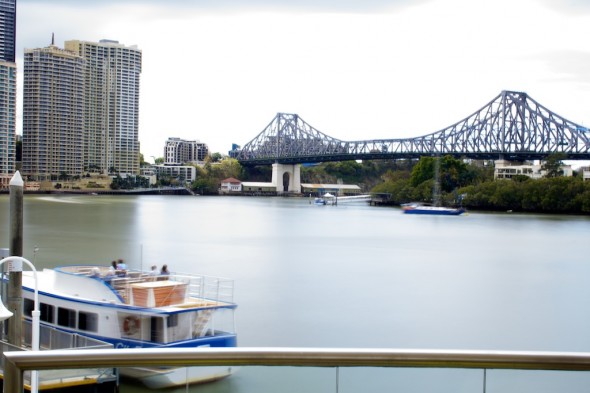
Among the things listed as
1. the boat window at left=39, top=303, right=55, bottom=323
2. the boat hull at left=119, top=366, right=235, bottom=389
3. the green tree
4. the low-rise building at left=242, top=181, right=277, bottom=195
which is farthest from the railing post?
the green tree

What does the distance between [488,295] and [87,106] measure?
11791cm

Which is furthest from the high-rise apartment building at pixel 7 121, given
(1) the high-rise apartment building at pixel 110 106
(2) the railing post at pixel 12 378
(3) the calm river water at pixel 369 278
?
(2) the railing post at pixel 12 378

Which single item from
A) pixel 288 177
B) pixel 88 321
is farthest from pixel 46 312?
pixel 288 177

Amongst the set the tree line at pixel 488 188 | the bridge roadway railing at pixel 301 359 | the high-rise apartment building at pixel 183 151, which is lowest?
the bridge roadway railing at pixel 301 359

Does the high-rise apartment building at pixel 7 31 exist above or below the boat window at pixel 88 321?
above

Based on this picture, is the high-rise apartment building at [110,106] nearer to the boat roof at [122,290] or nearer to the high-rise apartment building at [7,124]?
the high-rise apartment building at [7,124]

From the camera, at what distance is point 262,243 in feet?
123

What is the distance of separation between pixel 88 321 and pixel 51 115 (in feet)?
390

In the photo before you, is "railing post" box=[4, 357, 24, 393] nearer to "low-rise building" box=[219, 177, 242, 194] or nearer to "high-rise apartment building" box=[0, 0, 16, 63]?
"low-rise building" box=[219, 177, 242, 194]

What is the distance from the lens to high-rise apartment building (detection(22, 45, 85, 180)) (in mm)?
122688

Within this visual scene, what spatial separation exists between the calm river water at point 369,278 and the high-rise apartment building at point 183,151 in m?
115

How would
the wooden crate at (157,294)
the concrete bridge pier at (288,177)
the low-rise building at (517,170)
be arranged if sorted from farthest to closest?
the concrete bridge pier at (288,177)
the low-rise building at (517,170)
the wooden crate at (157,294)

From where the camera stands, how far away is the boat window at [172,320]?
1137cm

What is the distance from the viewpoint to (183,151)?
166m
